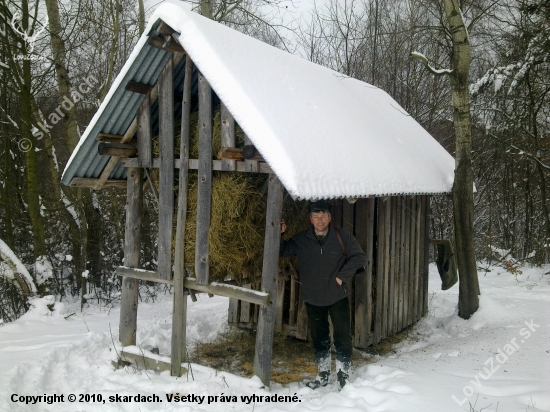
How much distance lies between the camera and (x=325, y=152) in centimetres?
475

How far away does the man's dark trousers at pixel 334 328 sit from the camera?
493cm

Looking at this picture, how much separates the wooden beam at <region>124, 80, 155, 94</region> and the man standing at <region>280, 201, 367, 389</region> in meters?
2.35

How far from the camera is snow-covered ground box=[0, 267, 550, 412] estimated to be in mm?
4219

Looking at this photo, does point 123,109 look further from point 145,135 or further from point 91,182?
point 91,182

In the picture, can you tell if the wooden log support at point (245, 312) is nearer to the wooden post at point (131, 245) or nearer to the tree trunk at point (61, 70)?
the wooden post at point (131, 245)

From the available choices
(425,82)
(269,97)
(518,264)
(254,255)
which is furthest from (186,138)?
(425,82)

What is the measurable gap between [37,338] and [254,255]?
3652 millimetres

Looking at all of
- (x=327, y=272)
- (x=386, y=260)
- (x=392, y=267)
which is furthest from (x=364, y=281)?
(x=327, y=272)

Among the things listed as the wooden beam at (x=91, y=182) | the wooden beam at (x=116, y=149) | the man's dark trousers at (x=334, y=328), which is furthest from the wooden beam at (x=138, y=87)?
the man's dark trousers at (x=334, y=328)

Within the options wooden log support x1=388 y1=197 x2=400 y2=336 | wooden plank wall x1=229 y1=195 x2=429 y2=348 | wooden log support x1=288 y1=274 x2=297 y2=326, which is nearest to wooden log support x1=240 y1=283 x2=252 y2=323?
wooden plank wall x1=229 y1=195 x2=429 y2=348

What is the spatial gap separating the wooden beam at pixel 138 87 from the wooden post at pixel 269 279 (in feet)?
6.70

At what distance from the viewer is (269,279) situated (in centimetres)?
462

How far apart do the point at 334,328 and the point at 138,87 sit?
11.9 feet

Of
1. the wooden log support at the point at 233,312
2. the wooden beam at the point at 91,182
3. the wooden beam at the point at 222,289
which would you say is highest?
the wooden beam at the point at 91,182
